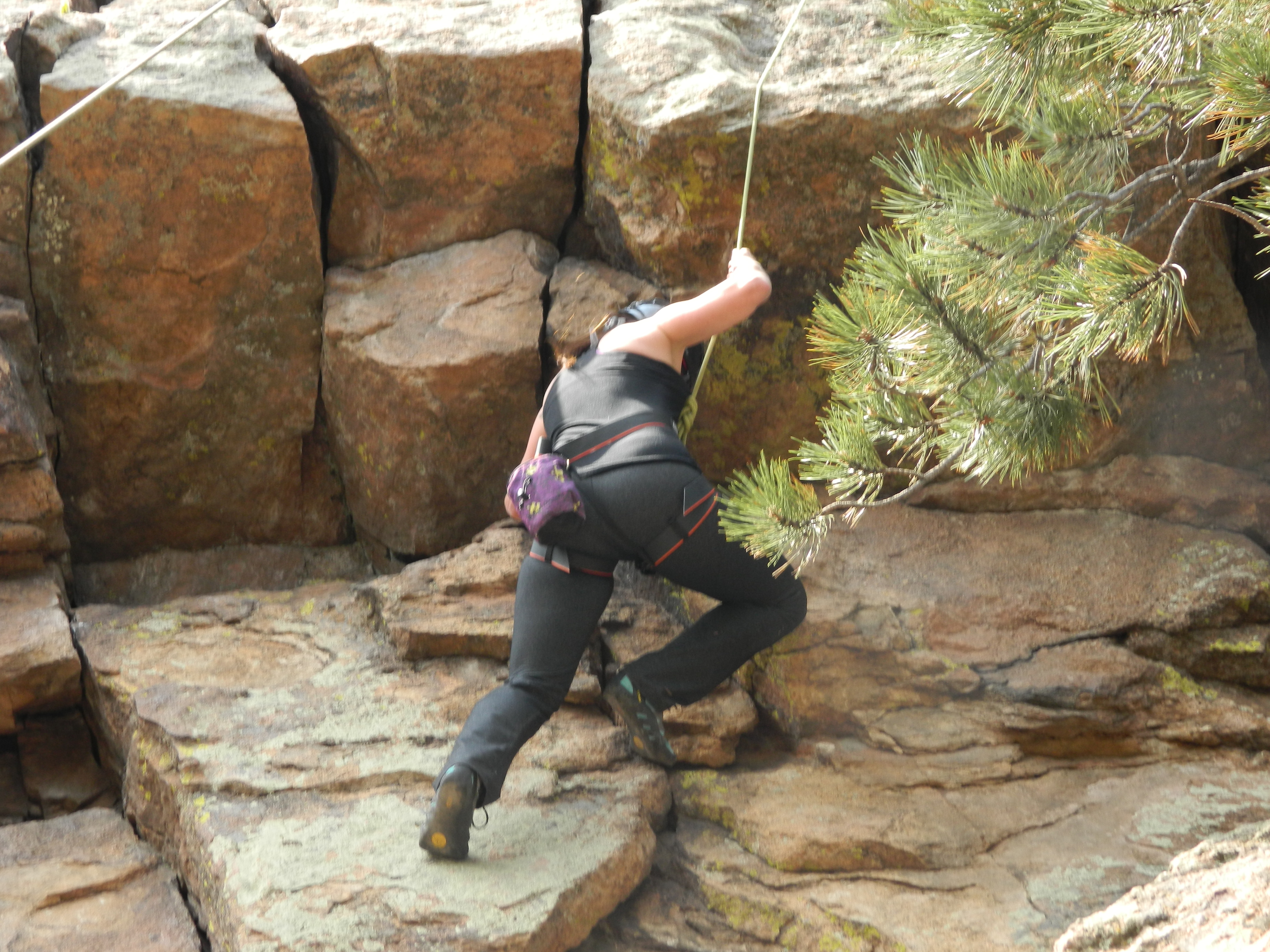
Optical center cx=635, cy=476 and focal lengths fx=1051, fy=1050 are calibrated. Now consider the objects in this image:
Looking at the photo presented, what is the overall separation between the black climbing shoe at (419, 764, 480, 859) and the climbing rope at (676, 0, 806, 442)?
994mm

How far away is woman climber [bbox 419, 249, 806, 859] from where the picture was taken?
234 centimetres

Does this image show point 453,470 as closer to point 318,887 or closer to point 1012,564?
point 318,887

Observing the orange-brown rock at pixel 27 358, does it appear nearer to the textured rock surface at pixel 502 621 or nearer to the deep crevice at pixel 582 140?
the textured rock surface at pixel 502 621

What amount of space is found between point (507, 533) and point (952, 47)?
1.86 metres

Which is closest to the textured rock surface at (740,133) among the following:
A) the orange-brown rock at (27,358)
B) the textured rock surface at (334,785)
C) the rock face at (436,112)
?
the rock face at (436,112)

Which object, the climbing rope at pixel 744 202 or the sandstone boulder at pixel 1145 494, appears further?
the sandstone boulder at pixel 1145 494

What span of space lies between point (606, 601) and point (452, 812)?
0.61 metres

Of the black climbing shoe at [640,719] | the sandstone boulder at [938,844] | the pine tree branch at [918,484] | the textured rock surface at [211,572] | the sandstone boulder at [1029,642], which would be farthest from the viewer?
the textured rock surface at [211,572]

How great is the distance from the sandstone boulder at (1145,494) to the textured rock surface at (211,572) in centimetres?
206

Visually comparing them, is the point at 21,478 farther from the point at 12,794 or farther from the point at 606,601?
the point at 606,601

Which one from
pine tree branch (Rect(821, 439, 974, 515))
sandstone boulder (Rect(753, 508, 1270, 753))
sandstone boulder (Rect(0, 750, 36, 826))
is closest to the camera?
pine tree branch (Rect(821, 439, 974, 515))

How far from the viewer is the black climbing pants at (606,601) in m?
2.38

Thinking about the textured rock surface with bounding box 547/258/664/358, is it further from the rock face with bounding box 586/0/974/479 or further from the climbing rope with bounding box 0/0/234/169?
the climbing rope with bounding box 0/0/234/169

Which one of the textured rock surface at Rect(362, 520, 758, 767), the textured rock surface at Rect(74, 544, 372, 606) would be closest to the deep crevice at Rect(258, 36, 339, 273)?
the textured rock surface at Rect(74, 544, 372, 606)
